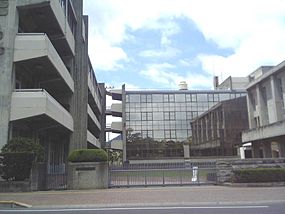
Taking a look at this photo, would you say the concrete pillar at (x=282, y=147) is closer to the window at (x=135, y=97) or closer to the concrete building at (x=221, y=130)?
the concrete building at (x=221, y=130)

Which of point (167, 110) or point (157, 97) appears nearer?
point (167, 110)

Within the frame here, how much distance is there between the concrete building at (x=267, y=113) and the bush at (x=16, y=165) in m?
29.7

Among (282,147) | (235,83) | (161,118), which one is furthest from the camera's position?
(235,83)

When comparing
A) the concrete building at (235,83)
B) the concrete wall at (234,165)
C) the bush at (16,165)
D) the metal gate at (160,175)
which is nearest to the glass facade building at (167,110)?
the concrete building at (235,83)

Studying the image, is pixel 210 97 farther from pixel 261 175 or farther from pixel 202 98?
pixel 261 175

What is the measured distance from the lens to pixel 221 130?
68.9 meters

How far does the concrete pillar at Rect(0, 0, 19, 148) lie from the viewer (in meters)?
22.0

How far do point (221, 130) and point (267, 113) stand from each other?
45.4 ft

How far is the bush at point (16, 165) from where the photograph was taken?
770 inches

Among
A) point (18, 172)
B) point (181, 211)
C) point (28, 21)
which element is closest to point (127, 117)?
point (28, 21)

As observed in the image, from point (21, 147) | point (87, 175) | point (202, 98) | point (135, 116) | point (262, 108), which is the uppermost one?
point (202, 98)

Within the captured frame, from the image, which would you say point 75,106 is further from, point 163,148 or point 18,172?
point 163,148

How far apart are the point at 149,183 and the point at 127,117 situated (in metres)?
46.4

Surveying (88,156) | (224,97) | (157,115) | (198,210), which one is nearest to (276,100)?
(224,97)
